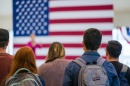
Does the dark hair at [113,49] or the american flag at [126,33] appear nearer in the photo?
the dark hair at [113,49]

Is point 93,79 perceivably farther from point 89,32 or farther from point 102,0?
point 102,0

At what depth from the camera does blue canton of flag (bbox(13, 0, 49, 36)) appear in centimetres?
543

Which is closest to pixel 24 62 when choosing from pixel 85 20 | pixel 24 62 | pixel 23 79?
pixel 24 62

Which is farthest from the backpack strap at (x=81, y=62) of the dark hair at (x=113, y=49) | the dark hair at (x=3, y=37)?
the dark hair at (x=3, y=37)

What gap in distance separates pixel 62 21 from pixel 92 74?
3.73 m

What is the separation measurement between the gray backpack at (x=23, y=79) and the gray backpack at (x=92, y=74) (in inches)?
11.5

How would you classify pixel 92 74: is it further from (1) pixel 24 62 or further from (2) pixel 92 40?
(1) pixel 24 62

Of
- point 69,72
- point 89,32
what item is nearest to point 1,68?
point 69,72

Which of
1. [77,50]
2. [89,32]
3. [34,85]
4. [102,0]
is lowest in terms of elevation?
[77,50]

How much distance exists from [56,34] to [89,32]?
3.63 metres

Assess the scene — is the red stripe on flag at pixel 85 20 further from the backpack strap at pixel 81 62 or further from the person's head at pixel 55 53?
the backpack strap at pixel 81 62

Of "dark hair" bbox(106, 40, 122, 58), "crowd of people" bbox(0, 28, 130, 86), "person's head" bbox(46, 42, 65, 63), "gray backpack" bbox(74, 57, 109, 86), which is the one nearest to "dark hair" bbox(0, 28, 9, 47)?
"crowd of people" bbox(0, 28, 130, 86)

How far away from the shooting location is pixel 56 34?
5402mm

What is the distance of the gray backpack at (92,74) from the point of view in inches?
65.8
